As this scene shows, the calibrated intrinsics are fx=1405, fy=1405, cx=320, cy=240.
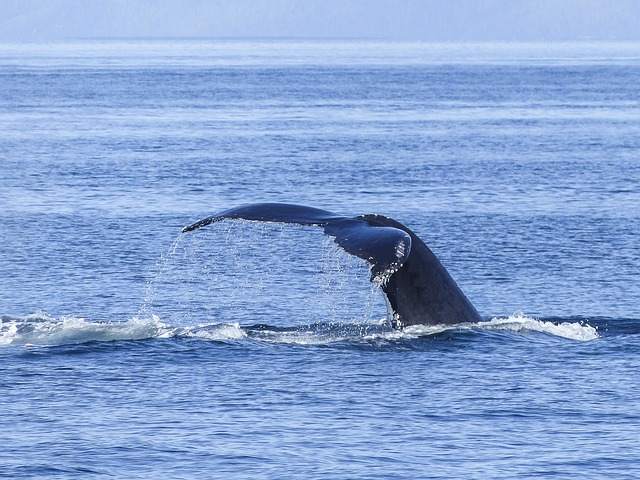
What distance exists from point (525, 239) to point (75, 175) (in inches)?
536

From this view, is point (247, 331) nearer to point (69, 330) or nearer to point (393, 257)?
point (69, 330)

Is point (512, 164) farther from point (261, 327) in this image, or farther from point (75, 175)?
point (261, 327)

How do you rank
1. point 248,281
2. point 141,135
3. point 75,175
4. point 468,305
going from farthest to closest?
point 141,135
point 75,175
point 248,281
point 468,305

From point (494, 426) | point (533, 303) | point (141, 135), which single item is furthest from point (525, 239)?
point (141, 135)

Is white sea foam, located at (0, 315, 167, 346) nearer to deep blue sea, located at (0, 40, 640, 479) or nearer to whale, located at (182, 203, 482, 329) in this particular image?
deep blue sea, located at (0, 40, 640, 479)

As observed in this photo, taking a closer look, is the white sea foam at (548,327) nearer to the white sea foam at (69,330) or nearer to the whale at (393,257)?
the whale at (393,257)

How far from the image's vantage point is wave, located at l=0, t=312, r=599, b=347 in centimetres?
1413

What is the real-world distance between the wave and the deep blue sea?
40 mm

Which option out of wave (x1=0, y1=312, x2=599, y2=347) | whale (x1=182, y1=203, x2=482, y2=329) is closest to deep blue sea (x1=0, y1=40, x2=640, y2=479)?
wave (x1=0, y1=312, x2=599, y2=347)

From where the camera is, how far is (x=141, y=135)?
45406 mm

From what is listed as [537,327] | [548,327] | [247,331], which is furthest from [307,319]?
[548,327]

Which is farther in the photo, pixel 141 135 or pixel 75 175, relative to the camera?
pixel 141 135

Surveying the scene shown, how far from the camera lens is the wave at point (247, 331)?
14133mm

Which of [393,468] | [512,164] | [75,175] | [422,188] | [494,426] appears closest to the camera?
[393,468]
